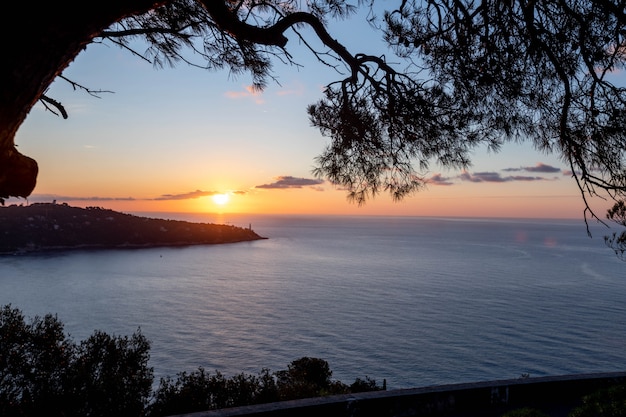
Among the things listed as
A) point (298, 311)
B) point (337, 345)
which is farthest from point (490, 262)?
point (337, 345)

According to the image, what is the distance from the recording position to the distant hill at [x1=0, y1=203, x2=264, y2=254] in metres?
123

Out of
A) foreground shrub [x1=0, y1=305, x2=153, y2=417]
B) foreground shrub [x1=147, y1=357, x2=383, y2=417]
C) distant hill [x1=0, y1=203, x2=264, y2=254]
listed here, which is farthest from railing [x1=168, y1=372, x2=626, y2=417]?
distant hill [x1=0, y1=203, x2=264, y2=254]

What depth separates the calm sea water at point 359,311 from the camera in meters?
35.5

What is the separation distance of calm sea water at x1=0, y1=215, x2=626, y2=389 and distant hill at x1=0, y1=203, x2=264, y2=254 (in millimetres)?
26362

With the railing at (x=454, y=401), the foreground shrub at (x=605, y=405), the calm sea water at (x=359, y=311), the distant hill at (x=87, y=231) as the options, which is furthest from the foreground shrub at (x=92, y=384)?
the distant hill at (x=87, y=231)

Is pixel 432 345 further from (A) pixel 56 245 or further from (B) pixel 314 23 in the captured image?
(A) pixel 56 245

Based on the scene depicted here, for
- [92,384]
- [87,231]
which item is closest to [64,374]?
[92,384]

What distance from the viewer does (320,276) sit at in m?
79.2

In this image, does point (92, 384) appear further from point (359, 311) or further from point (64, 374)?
point (359, 311)

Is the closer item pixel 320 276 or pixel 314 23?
pixel 314 23

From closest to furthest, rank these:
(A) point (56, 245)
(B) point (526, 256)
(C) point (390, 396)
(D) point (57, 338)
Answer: (C) point (390, 396) < (D) point (57, 338) < (B) point (526, 256) < (A) point (56, 245)

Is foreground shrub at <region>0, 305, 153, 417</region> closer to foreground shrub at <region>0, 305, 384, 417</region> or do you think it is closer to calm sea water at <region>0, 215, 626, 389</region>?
foreground shrub at <region>0, 305, 384, 417</region>

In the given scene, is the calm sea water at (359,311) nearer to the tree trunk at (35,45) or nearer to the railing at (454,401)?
the railing at (454,401)

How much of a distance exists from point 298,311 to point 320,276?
84.9ft
